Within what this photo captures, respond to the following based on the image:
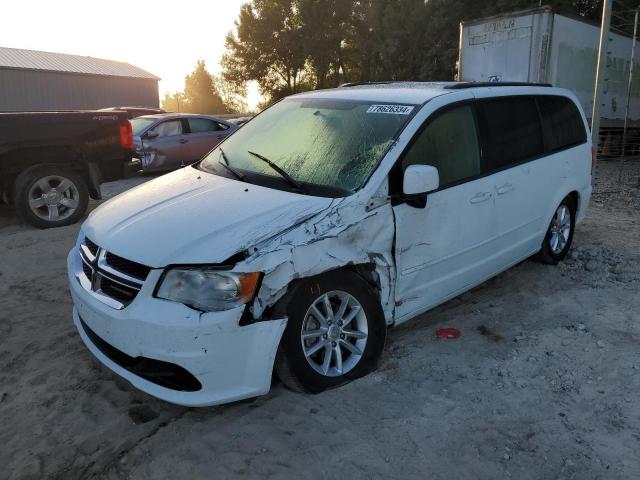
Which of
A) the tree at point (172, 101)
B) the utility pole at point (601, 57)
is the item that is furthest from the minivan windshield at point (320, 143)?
the tree at point (172, 101)

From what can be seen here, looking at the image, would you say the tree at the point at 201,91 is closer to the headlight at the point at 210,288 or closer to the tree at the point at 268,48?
the tree at the point at 268,48

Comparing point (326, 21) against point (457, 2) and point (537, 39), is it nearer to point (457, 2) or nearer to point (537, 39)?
point (457, 2)

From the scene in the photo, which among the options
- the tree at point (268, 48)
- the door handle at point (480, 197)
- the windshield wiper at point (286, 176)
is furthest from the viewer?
the tree at point (268, 48)

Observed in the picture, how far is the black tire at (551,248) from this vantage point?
16.4 ft

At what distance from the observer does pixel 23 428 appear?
9.09 ft

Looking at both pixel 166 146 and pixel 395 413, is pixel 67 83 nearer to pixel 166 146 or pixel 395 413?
pixel 166 146

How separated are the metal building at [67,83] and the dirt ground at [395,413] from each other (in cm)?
3276

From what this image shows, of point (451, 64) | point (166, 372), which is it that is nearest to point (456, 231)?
point (166, 372)

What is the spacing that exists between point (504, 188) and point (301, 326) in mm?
2102

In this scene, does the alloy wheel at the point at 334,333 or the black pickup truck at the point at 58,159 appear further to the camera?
the black pickup truck at the point at 58,159

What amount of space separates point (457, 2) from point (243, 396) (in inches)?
1116

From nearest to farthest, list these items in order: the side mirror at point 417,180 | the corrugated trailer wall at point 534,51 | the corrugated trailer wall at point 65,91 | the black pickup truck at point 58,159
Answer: the side mirror at point 417,180, the black pickup truck at point 58,159, the corrugated trailer wall at point 534,51, the corrugated trailer wall at point 65,91

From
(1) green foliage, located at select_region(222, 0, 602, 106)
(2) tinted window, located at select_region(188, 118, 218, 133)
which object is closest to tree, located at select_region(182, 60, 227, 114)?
(1) green foliage, located at select_region(222, 0, 602, 106)

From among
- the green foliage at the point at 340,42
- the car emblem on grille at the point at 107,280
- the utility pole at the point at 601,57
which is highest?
the green foliage at the point at 340,42
